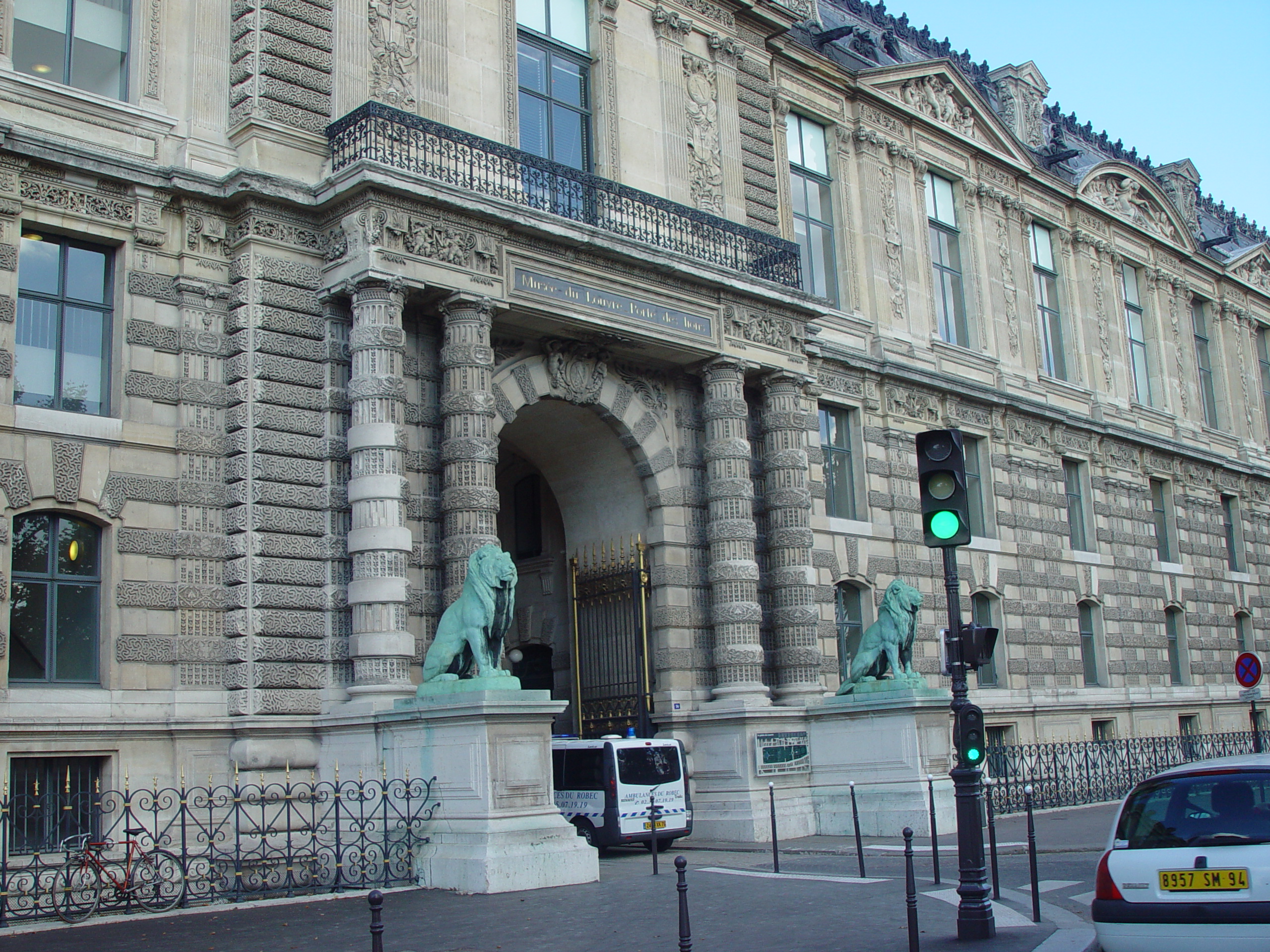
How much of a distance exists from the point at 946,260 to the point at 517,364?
15145mm

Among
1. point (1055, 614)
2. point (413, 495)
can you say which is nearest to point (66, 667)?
point (413, 495)

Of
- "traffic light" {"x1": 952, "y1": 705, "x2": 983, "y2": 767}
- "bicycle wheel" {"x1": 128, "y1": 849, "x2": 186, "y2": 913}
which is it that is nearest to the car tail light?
"traffic light" {"x1": 952, "y1": 705, "x2": 983, "y2": 767}

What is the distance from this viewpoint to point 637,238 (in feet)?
70.5

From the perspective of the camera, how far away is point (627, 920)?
12.8 m

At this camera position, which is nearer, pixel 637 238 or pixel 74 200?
pixel 74 200

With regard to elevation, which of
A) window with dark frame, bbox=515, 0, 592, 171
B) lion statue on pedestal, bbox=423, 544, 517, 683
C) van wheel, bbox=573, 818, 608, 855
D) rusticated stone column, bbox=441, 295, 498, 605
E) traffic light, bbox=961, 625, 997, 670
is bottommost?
van wheel, bbox=573, 818, 608, 855

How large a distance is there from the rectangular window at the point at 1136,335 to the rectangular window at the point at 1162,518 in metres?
2.56

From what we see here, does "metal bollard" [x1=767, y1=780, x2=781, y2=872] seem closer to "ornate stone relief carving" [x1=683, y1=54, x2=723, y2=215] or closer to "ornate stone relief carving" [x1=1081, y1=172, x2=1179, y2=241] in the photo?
"ornate stone relief carving" [x1=683, y1=54, x2=723, y2=215]

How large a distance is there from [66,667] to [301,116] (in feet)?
28.2

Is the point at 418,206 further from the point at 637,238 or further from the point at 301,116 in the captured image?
the point at 637,238

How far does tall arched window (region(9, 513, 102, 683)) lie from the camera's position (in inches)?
647

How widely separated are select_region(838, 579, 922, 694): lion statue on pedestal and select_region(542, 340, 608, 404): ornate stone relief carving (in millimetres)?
6165

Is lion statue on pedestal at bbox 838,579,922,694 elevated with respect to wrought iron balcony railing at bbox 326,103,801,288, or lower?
lower

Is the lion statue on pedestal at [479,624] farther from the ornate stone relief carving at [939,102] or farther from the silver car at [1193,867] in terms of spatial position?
the ornate stone relief carving at [939,102]
